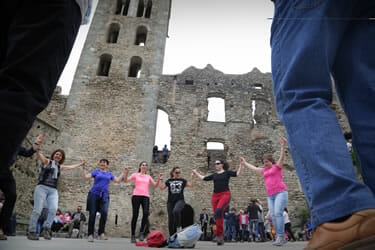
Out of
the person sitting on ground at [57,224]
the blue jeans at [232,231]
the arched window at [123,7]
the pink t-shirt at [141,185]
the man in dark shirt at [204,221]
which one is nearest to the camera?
the pink t-shirt at [141,185]

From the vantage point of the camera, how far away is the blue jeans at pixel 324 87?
3.42ft

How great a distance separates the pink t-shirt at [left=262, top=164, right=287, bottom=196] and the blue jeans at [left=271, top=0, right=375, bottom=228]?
384 centimetres

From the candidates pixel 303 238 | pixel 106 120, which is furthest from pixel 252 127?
pixel 106 120

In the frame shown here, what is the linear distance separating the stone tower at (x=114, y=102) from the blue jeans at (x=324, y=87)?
10.9m

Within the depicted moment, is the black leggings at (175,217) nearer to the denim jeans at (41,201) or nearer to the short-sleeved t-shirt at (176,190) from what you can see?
the short-sleeved t-shirt at (176,190)

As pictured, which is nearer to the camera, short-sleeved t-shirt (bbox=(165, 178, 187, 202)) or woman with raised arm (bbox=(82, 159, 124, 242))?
woman with raised arm (bbox=(82, 159, 124, 242))

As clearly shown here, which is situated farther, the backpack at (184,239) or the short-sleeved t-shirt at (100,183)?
the short-sleeved t-shirt at (100,183)

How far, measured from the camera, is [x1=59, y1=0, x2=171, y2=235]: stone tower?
38.4 feet

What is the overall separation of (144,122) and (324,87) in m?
12.0

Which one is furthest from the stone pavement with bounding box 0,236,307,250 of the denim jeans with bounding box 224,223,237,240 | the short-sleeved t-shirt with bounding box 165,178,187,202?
the denim jeans with bounding box 224,223,237,240

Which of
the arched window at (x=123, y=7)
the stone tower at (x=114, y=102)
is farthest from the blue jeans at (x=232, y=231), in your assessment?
the arched window at (x=123, y=7)

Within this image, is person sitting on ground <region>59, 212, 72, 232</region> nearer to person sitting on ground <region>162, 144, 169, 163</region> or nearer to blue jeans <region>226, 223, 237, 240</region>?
person sitting on ground <region>162, 144, 169, 163</region>

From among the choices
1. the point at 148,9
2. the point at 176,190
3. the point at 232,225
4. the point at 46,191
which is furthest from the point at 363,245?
the point at 148,9

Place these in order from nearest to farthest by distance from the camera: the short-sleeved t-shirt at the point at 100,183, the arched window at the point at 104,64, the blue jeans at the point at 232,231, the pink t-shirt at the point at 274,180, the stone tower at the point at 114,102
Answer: the pink t-shirt at the point at 274,180 → the short-sleeved t-shirt at the point at 100,183 → the blue jeans at the point at 232,231 → the stone tower at the point at 114,102 → the arched window at the point at 104,64
